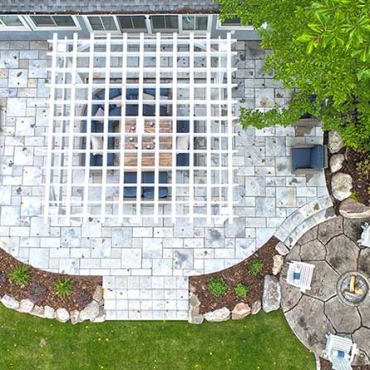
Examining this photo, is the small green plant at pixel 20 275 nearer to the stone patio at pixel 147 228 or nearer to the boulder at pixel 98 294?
the stone patio at pixel 147 228

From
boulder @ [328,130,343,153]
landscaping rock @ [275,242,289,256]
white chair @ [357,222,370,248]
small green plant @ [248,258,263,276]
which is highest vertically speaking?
boulder @ [328,130,343,153]

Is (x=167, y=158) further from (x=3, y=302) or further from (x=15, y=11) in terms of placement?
(x=3, y=302)

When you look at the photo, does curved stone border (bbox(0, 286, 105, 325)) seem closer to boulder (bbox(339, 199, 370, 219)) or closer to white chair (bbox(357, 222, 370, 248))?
boulder (bbox(339, 199, 370, 219))

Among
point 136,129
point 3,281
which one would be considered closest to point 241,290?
point 136,129

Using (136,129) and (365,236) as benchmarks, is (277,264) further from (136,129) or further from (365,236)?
(136,129)

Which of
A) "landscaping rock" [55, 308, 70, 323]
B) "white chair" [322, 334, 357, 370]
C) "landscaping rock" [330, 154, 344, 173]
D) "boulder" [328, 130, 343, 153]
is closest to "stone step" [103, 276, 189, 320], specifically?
"landscaping rock" [55, 308, 70, 323]

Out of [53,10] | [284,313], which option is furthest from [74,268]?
[53,10]
